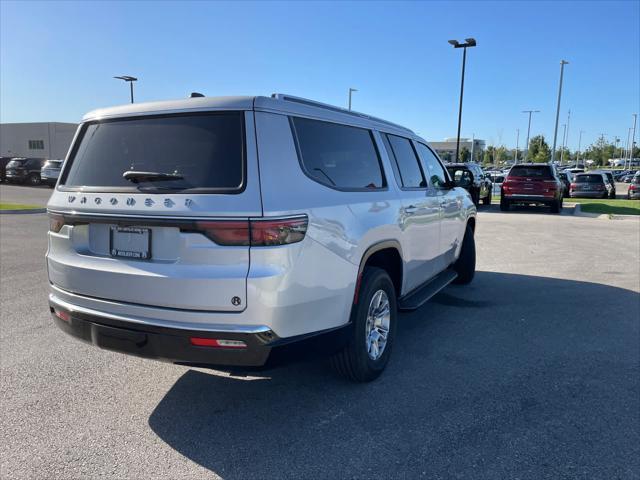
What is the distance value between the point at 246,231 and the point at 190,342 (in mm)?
713

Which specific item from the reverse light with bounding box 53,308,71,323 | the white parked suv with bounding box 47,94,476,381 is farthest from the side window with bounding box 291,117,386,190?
the reverse light with bounding box 53,308,71,323

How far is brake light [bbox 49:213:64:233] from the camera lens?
325cm

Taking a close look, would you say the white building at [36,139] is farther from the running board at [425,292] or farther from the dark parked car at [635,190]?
the running board at [425,292]

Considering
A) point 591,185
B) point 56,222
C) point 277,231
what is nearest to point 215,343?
point 277,231

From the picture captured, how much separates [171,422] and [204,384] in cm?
58

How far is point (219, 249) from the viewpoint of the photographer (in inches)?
106

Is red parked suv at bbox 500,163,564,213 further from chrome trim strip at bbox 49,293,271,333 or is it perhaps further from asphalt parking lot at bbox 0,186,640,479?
chrome trim strip at bbox 49,293,271,333

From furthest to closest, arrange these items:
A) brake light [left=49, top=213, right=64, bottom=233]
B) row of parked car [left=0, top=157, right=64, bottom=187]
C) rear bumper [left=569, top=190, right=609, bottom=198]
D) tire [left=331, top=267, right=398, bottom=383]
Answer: row of parked car [left=0, top=157, right=64, bottom=187] < rear bumper [left=569, top=190, right=609, bottom=198] < tire [left=331, top=267, right=398, bottom=383] < brake light [left=49, top=213, right=64, bottom=233]

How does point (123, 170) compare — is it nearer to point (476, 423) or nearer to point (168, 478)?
point (168, 478)

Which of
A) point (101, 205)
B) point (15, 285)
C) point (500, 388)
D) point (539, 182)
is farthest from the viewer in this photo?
point (539, 182)

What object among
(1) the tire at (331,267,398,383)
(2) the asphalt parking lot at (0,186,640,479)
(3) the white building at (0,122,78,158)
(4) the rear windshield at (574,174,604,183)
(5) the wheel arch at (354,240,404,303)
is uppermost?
(3) the white building at (0,122,78,158)

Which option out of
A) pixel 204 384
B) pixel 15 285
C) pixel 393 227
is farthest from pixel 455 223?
pixel 15 285

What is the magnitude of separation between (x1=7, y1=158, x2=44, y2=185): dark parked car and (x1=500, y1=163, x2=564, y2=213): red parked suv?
95.3ft

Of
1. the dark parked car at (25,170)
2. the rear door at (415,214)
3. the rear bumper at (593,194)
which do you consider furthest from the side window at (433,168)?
the dark parked car at (25,170)
